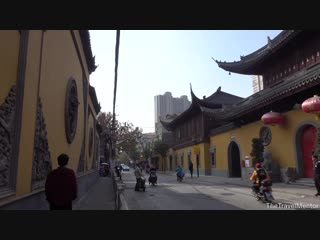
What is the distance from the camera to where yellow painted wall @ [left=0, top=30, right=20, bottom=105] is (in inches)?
183

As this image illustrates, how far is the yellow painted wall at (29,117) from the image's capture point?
217 inches

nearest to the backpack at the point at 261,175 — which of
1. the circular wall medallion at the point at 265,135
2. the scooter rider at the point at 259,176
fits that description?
the scooter rider at the point at 259,176

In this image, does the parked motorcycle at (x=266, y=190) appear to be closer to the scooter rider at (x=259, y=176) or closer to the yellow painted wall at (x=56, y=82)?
the scooter rider at (x=259, y=176)

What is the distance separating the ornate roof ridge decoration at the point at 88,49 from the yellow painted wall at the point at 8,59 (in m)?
7.78

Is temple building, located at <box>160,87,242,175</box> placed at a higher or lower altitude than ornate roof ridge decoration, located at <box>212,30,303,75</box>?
lower

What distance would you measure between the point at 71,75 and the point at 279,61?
14367mm

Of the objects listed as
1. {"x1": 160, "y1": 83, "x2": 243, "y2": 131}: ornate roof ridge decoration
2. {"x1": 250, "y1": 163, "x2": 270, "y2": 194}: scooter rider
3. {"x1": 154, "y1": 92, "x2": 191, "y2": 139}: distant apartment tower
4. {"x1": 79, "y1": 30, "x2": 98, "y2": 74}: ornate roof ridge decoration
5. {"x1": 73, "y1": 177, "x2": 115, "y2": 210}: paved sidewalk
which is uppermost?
{"x1": 154, "y1": 92, "x2": 191, "y2": 139}: distant apartment tower

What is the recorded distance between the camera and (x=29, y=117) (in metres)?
5.91

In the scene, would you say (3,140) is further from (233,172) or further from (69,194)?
(233,172)

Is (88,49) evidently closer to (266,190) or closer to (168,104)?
(266,190)

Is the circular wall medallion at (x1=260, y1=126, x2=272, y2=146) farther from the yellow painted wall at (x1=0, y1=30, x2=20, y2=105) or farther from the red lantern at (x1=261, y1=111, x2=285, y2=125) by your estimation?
the yellow painted wall at (x1=0, y1=30, x2=20, y2=105)

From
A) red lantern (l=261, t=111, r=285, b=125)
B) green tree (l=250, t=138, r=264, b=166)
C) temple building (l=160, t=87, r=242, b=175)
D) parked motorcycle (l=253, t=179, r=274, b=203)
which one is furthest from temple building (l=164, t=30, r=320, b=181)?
parked motorcycle (l=253, t=179, r=274, b=203)

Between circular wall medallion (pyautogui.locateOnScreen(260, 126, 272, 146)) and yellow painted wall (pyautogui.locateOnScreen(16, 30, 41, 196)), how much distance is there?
15.1m

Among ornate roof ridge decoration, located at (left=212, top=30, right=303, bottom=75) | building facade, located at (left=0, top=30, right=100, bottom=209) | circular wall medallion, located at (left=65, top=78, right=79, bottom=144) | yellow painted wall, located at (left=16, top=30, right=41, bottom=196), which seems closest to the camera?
building facade, located at (left=0, top=30, right=100, bottom=209)
